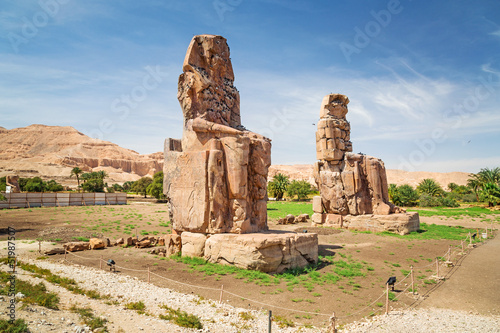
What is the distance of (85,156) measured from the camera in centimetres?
13600

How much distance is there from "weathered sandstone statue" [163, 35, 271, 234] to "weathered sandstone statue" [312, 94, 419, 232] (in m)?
9.89

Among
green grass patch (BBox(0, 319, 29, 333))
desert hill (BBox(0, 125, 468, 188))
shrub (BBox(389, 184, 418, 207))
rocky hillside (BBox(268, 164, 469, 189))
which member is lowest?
green grass patch (BBox(0, 319, 29, 333))

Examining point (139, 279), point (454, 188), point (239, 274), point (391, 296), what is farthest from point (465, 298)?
point (454, 188)

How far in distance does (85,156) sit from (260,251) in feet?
484

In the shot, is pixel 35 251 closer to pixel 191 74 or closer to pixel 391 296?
pixel 191 74

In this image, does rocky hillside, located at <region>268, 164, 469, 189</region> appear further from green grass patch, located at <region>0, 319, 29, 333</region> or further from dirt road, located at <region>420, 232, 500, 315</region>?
green grass patch, located at <region>0, 319, 29, 333</region>

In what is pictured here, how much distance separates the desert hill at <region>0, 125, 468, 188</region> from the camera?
11006 centimetres

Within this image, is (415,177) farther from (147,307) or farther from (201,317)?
(147,307)

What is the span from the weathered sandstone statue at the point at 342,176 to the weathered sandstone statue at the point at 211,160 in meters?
9.89

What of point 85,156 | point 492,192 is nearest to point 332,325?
point 492,192

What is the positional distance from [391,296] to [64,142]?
546ft

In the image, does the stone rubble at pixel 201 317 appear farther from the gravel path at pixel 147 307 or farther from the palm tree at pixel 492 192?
the palm tree at pixel 492 192

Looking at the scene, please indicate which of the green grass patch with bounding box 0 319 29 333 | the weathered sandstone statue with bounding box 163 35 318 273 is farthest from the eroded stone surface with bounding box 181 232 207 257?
the green grass patch with bounding box 0 319 29 333

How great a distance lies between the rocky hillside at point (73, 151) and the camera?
119 meters
